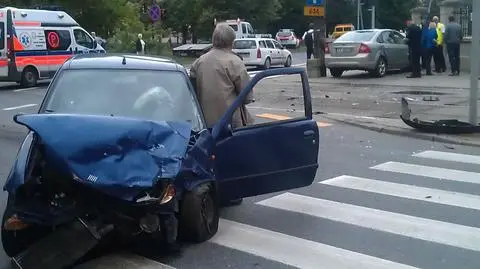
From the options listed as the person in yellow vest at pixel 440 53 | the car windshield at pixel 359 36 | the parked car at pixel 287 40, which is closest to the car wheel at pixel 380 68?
the car windshield at pixel 359 36

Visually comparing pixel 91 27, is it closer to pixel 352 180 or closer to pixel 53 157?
pixel 352 180

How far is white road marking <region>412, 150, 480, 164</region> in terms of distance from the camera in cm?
1008

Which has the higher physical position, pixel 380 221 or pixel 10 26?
pixel 10 26

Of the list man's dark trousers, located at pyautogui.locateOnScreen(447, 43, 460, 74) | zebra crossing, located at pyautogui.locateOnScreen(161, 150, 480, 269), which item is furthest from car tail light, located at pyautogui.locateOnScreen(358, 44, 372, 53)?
zebra crossing, located at pyautogui.locateOnScreen(161, 150, 480, 269)

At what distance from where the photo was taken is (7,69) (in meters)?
24.4

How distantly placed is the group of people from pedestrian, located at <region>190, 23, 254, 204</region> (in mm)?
15642

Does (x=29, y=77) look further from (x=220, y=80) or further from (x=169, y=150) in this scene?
(x=169, y=150)

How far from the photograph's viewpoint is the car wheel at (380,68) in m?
23.1

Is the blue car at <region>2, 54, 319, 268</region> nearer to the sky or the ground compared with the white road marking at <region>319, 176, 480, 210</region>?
nearer to the sky

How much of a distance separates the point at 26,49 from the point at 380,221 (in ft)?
66.6

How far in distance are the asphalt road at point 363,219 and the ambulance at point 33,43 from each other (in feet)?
48.3

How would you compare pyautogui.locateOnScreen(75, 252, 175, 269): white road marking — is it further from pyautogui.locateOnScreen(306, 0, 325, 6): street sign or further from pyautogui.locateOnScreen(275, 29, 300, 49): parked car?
pyautogui.locateOnScreen(275, 29, 300, 49): parked car

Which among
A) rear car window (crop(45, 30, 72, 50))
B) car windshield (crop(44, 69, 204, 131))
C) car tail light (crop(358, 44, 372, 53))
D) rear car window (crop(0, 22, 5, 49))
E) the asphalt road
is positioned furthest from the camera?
rear car window (crop(45, 30, 72, 50))

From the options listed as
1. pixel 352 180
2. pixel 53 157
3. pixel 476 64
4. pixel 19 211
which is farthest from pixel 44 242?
pixel 476 64
